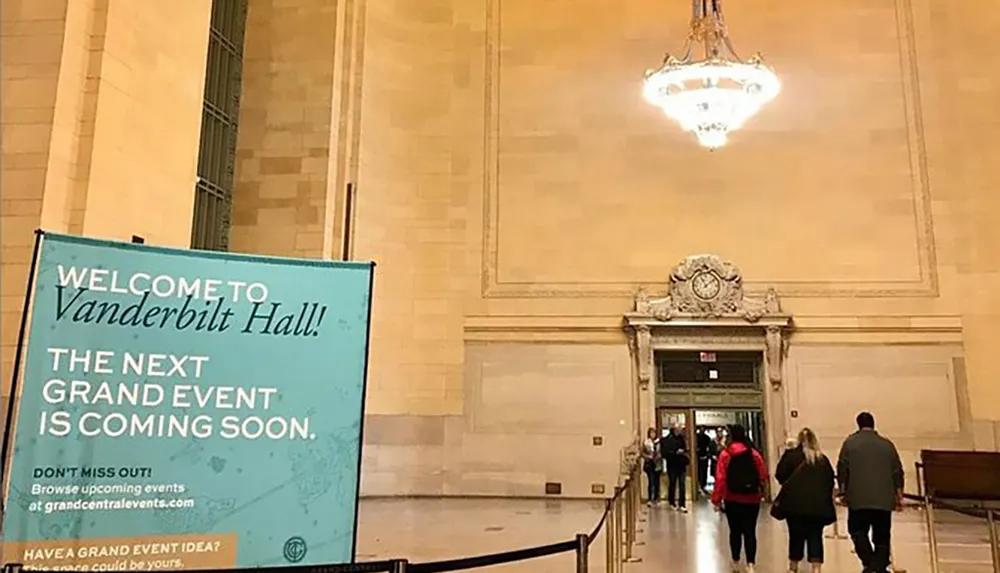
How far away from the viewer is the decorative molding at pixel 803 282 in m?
14.4

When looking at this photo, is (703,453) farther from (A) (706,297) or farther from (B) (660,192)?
(B) (660,192)

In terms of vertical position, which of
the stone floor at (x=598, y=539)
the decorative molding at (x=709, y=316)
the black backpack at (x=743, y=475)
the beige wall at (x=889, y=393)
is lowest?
the stone floor at (x=598, y=539)

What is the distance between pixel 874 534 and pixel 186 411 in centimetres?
546

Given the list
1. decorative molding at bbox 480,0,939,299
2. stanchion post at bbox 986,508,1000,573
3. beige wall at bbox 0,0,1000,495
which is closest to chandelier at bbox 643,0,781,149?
beige wall at bbox 0,0,1000,495

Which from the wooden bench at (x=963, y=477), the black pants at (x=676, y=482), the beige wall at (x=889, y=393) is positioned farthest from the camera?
the beige wall at (x=889, y=393)

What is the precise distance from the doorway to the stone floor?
2.07 metres

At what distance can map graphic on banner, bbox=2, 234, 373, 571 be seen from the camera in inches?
122

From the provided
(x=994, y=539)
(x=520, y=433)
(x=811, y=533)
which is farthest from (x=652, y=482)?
(x=994, y=539)

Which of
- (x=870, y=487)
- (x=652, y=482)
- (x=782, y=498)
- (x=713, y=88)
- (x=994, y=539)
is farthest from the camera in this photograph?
(x=652, y=482)

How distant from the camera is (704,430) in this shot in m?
15.2

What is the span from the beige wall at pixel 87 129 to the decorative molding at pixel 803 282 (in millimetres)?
7514

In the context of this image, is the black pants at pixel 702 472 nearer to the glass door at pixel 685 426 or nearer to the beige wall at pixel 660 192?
the glass door at pixel 685 426

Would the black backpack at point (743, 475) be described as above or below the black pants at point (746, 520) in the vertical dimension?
above

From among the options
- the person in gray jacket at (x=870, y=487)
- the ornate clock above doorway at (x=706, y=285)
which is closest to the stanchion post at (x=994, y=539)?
the person in gray jacket at (x=870, y=487)
